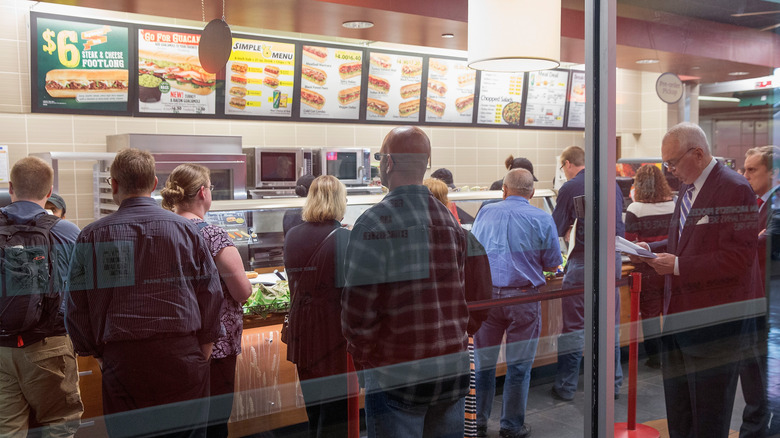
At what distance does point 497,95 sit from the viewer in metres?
4.11

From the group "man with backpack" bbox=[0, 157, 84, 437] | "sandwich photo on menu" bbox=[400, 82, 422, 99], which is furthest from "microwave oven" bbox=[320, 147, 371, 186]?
A: "man with backpack" bbox=[0, 157, 84, 437]

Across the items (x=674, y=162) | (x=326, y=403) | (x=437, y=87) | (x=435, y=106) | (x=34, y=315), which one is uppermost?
(x=437, y=87)

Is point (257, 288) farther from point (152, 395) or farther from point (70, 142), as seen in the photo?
point (70, 142)

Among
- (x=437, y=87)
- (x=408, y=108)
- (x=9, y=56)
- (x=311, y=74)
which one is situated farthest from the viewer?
(x=311, y=74)

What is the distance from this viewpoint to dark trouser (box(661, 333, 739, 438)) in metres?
2.58

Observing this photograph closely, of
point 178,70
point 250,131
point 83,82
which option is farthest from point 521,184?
point 83,82

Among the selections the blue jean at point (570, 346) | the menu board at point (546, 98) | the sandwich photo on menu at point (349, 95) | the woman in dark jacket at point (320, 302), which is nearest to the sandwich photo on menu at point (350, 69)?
the sandwich photo on menu at point (349, 95)

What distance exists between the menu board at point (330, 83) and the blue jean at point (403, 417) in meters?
2.91

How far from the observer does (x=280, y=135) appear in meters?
4.84

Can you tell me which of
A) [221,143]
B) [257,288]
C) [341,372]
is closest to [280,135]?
[221,143]

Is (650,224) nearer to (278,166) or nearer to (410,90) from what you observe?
(410,90)

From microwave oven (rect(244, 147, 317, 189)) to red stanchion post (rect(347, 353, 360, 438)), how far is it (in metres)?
2.34

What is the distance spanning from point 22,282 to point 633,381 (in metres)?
2.66

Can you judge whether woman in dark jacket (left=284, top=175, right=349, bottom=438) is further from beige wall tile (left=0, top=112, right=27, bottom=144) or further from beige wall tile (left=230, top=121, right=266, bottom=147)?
beige wall tile (left=0, top=112, right=27, bottom=144)
